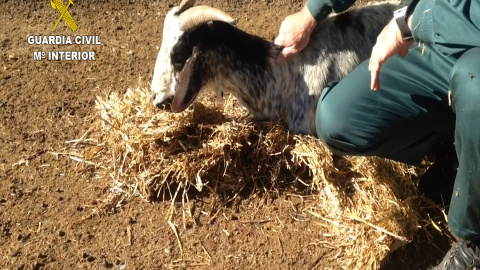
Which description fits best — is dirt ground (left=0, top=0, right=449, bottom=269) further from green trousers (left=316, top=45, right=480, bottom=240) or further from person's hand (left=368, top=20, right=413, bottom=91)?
person's hand (left=368, top=20, right=413, bottom=91)

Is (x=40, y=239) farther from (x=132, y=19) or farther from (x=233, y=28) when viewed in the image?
(x=132, y=19)

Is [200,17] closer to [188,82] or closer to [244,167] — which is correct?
[188,82]

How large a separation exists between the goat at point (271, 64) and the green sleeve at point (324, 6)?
0.35 meters

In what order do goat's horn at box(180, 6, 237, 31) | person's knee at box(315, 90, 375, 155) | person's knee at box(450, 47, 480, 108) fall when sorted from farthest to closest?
goat's horn at box(180, 6, 237, 31)
person's knee at box(315, 90, 375, 155)
person's knee at box(450, 47, 480, 108)

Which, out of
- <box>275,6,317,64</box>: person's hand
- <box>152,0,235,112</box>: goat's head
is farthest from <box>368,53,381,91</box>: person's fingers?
<box>152,0,235,112</box>: goat's head

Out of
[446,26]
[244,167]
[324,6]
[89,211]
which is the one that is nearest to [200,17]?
[324,6]

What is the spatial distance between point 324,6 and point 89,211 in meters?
1.87

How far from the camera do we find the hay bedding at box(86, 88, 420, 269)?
3352 mm

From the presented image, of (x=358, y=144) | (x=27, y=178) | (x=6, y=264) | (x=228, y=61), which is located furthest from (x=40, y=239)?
(x=358, y=144)

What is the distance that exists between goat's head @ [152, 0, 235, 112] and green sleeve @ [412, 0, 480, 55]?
4.42 ft

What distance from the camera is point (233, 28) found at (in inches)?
149

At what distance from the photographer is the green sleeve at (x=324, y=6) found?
11.2 feet

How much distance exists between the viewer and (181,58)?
12.1ft

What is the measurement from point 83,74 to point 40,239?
1.72 metres
